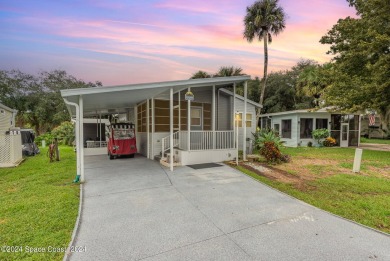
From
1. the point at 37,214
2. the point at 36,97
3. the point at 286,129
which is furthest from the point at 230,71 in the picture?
the point at 36,97

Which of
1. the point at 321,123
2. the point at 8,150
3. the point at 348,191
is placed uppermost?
the point at 321,123

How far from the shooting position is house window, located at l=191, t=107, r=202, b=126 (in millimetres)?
10828

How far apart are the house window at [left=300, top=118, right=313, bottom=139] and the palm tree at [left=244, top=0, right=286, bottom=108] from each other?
3819mm

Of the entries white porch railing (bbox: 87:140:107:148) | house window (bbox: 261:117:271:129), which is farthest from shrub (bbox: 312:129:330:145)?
white porch railing (bbox: 87:140:107:148)

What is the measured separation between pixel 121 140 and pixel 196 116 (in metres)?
4.17

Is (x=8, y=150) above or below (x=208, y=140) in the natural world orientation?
below

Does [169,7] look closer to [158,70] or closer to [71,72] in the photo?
[158,70]

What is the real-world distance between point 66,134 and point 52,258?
21.4 metres

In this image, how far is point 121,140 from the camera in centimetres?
1009

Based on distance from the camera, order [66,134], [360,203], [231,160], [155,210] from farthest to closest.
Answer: [66,134] → [231,160] → [360,203] → [155,210]

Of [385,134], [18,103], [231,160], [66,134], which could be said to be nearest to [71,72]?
[18,103]

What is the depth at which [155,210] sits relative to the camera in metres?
3.89

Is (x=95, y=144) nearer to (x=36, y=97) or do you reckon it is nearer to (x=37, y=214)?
(x=37, y=214)

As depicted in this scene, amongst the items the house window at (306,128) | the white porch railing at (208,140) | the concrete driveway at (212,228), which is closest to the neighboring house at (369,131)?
the house window at (306,128)
